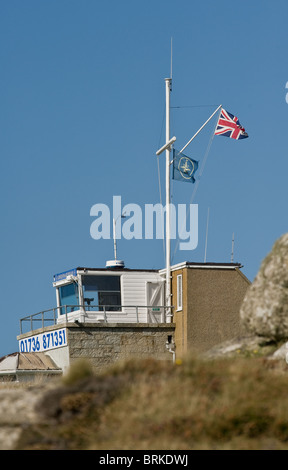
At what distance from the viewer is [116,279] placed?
42.9m

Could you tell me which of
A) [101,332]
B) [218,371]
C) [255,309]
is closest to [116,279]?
[101,332]

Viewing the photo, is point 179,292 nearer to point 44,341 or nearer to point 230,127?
point 44,341

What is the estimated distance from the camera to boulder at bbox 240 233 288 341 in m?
17.1

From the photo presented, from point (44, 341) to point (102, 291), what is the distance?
3.47 meters

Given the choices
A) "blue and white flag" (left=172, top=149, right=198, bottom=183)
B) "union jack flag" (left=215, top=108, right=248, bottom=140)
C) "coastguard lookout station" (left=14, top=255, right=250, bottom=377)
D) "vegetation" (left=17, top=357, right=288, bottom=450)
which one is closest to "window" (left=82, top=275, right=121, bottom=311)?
"coastguard lookout station" (left=14, top=255, right=250, bottom=377)

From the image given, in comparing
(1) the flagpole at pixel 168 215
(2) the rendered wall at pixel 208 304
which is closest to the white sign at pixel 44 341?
(1) the flagpole at pixel 168 215

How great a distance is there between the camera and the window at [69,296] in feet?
140

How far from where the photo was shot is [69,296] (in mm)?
43281

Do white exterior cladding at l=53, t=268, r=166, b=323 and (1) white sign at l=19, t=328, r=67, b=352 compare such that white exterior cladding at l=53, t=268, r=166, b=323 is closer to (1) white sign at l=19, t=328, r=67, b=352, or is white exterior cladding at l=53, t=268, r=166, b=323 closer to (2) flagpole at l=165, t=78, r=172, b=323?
(2) flagpole at l=165, t=78, r=172, b=323

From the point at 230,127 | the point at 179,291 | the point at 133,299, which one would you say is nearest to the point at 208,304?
the point at 179,291

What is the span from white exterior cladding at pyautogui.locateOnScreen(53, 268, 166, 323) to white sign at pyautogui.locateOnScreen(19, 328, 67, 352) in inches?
43.7
